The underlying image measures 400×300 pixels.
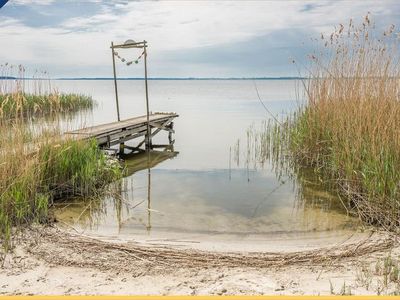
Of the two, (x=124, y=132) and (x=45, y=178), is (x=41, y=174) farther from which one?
(x=124, y=132)

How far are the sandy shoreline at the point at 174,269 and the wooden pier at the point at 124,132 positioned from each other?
3250 mm

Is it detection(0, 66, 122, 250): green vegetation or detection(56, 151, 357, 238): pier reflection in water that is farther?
detection(56, 151, 357, 238): pier reflection in water

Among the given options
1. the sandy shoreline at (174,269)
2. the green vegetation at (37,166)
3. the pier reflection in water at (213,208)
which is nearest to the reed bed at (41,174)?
the green vegetation at (37,166)

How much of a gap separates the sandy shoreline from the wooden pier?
10.7 ft

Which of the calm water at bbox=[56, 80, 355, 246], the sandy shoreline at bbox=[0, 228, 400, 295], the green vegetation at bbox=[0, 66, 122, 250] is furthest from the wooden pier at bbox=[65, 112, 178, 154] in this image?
the sandy shoreline at bbox=[0, 228, 400, 295]

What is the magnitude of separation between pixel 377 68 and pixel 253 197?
107 inches

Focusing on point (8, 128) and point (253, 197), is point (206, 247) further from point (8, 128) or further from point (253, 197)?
point (8, 128)

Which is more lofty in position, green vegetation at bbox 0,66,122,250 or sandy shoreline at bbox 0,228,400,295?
green vegetation at bbox 0,66,122,250

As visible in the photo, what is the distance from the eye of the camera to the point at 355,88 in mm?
6477

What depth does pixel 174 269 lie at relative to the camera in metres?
3.44

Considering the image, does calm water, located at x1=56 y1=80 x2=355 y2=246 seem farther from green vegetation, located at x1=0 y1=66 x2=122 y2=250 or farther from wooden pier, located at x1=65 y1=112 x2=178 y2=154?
wooden pier, located at x1=65 y1=112 x2=178 y2=154

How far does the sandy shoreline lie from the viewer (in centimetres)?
304

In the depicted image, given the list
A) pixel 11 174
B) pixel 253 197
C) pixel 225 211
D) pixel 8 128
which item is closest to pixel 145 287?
pixel 11 174

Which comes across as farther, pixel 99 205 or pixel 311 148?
pixel 311 148
